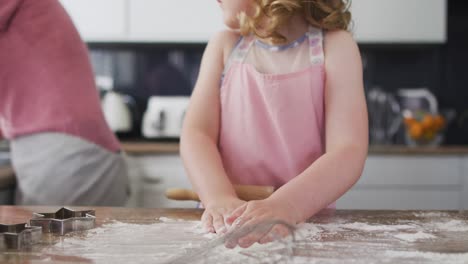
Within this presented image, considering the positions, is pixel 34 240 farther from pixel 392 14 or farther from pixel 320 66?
pixel 392 14

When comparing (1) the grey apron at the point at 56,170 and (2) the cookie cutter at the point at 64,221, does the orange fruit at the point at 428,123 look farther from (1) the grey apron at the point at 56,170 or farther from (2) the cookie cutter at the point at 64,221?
(2) the cookie cutter at the point at 64,221

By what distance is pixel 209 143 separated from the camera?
3.21 ft

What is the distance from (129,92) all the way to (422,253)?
257 cm

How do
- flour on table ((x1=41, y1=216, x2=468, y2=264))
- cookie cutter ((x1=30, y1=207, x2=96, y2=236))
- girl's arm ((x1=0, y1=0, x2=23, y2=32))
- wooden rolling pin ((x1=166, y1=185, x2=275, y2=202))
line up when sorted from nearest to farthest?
flour on table ((x1=41, y1=216, x2=468, y2=264))
cookie cutter ((x1=30, y1=207, x2=96, y2=236))
wooden rolling pin ((x1=166, y1=185, x2=275, y2=202))
girl's arm ((x1=0, y1=0, x2=23, y2=32))

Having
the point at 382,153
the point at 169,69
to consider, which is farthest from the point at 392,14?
the point at 169,69

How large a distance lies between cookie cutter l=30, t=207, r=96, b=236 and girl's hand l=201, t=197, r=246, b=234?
14 centimetres

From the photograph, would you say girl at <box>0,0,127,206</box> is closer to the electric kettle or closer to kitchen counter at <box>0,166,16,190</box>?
kitchen counter at <box>0,166,16,190</box>

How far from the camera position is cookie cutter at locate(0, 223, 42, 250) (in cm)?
62

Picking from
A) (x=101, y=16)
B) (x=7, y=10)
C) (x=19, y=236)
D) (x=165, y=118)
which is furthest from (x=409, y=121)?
(x=19, y=236)

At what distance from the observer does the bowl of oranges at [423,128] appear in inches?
103

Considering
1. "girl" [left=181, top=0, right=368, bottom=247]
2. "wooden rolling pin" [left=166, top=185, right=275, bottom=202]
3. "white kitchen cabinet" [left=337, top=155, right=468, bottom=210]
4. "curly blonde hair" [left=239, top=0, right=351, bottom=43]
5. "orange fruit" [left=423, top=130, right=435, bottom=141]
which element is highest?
A: "curly blonde hair" [left=239, top=0, right=351, bottom=43]

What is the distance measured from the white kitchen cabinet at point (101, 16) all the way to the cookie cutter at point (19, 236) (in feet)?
7.17

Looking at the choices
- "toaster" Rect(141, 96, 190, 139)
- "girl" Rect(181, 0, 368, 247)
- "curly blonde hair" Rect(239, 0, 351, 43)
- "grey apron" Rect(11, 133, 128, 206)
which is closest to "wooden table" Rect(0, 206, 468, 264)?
"girl" Rect(181, 0, 368, 247)

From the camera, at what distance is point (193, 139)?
0.97 m
